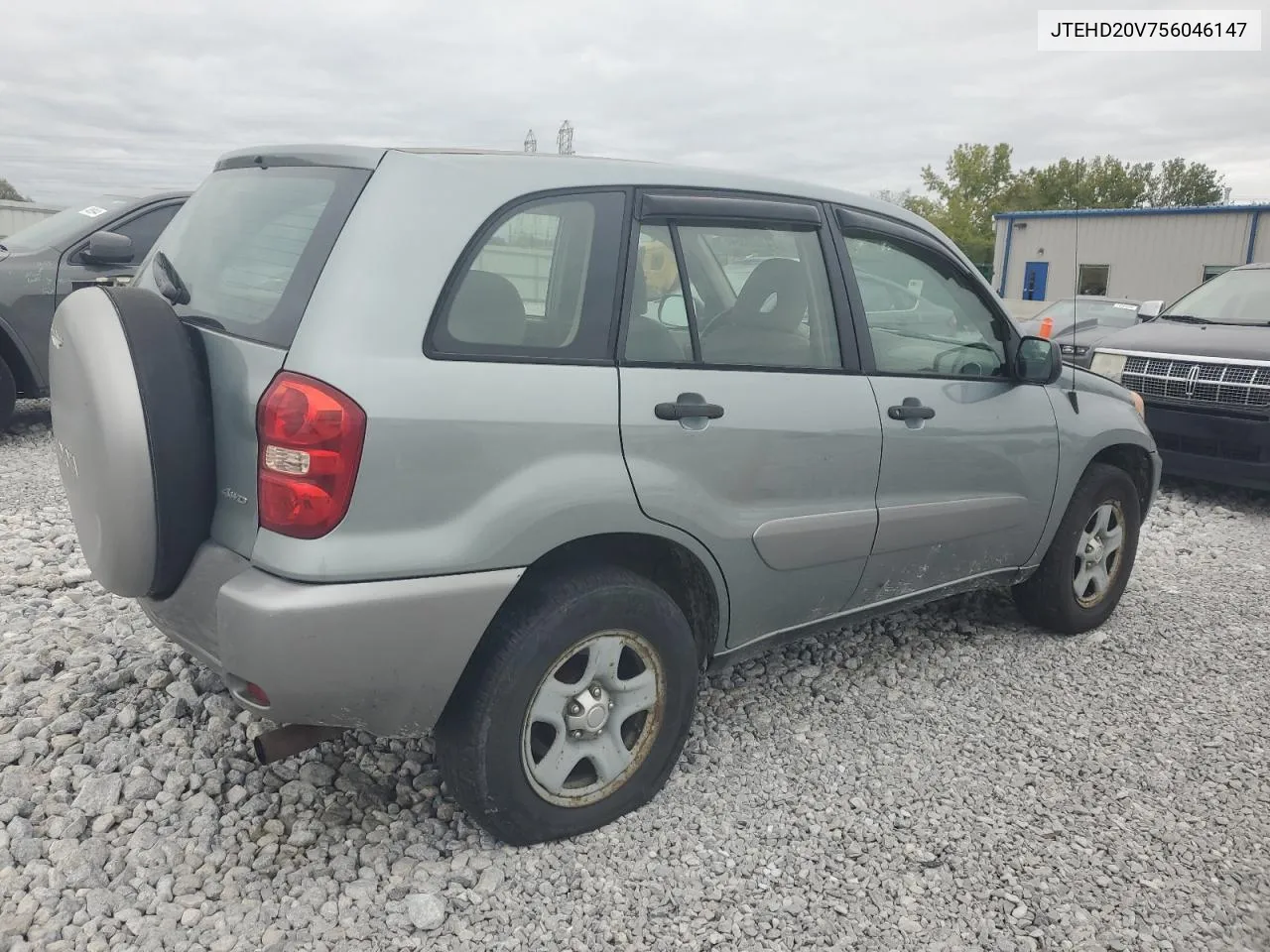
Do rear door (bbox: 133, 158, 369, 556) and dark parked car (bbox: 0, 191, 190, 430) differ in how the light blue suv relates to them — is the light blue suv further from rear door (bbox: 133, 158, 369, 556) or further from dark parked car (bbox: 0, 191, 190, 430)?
dark parked car (bbox: 0, 191, 190, 430)

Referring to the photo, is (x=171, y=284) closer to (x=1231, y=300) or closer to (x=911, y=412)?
(x=911, y=412)

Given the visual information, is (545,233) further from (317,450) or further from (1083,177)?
(1083,177)

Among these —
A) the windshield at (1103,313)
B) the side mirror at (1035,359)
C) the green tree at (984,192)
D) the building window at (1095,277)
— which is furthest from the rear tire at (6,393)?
the green tree at (984,192)

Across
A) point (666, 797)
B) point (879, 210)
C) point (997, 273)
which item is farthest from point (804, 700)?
point (997, 273)

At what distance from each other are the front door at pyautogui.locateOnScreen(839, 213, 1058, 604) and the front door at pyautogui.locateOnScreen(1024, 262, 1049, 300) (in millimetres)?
31436

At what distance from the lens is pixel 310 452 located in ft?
7.26

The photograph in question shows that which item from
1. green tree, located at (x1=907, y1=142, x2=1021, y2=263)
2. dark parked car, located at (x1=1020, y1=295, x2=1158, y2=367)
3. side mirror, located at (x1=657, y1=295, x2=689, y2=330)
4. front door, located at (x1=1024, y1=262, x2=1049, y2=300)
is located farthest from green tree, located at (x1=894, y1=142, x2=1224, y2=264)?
side mirror, located at (x1=657, y1=295, x2=689, y2=330)

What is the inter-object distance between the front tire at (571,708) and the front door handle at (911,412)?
1050 mm

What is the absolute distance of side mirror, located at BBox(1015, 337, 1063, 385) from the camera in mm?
3785

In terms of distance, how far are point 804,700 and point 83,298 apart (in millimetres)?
2648

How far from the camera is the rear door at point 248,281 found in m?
2.33

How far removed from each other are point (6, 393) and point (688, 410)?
583cm

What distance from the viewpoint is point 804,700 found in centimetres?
372

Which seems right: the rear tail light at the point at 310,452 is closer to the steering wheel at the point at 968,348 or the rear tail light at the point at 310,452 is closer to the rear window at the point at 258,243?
the rear window at the point at 258,243
